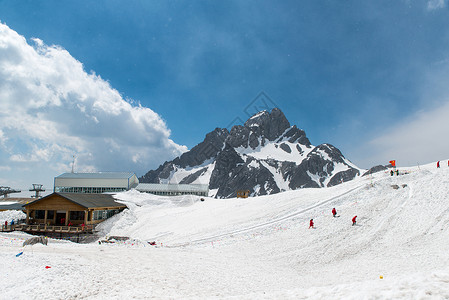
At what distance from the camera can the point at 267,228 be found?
27734 millimetres

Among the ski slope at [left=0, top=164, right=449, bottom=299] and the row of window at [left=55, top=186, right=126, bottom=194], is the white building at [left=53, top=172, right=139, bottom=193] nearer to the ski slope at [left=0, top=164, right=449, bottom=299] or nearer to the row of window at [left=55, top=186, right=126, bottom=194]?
the row of window at [left=55, top=186, right=126, bottom=194]

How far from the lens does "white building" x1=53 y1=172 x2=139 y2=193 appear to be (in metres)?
82.9

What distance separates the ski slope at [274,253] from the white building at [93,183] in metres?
44.8

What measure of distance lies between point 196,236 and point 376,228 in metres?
17.8

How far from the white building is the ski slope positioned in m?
44.8

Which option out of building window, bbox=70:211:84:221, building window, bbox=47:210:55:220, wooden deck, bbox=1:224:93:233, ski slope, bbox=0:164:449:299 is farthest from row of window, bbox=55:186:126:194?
wooden deck, bbox=1:224:93:233

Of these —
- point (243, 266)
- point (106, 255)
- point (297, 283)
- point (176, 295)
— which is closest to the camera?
point (176, 295)

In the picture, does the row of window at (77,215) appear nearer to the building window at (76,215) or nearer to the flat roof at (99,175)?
the building window at (76,215)

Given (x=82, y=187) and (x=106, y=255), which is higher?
(x=82, y=187)

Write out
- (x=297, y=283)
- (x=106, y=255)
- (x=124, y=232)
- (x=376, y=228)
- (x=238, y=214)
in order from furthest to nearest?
(x=124, y=232), (x=238, y=214), (x=376, y=228), (x=106, y=255), (x=297, y=283)

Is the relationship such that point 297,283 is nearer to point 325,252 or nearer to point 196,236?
point 325,252

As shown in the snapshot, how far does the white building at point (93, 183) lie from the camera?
8288 cm

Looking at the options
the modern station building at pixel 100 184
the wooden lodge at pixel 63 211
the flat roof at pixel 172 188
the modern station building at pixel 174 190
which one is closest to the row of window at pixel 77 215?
the wooden lodge at pixel 63 211

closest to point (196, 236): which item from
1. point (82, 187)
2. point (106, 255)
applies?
point (106, 255)
